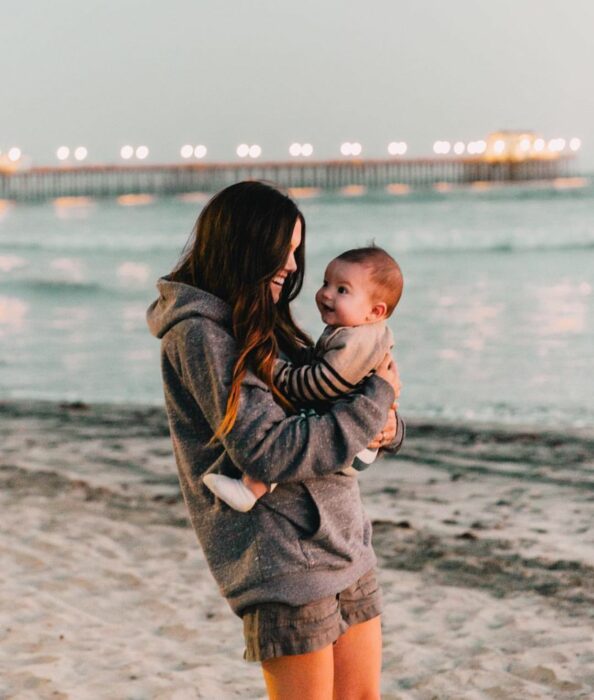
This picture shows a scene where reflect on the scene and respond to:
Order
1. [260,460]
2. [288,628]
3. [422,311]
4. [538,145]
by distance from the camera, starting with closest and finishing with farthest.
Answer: [260,460], [288,628], [422,311], [538,145]

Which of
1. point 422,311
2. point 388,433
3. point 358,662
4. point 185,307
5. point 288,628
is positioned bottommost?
point 422,311

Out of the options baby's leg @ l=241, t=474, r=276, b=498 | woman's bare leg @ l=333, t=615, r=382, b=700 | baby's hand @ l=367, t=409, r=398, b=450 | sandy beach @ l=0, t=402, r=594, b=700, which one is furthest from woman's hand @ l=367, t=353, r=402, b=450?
sandy beach @ l=0, t=402, r=594, b=700

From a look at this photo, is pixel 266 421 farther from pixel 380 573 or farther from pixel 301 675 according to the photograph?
pixel 380 573

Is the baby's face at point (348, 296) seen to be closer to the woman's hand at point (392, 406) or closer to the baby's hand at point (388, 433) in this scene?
the woman's hand at point (392, 406)

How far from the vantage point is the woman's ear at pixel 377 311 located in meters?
2.11

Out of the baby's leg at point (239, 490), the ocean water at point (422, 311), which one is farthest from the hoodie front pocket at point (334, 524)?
the ocean water at point (422, 311)

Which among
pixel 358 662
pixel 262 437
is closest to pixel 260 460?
pixel 262 437

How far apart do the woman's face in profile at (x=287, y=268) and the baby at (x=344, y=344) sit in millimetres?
77

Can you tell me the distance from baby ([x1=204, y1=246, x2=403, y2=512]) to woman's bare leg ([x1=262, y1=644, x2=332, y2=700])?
32cm

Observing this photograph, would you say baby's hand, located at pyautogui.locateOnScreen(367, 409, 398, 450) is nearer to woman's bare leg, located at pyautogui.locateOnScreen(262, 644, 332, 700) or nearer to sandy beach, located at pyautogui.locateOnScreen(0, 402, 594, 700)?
woman's bare leg, located at pyautogui.locateOnScreen(262, 644, 332, 700)

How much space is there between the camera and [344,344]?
79.4 inches

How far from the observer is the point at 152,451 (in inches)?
301

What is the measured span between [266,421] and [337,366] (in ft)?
0.57

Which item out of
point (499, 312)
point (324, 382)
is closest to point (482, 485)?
point (324, 382)
